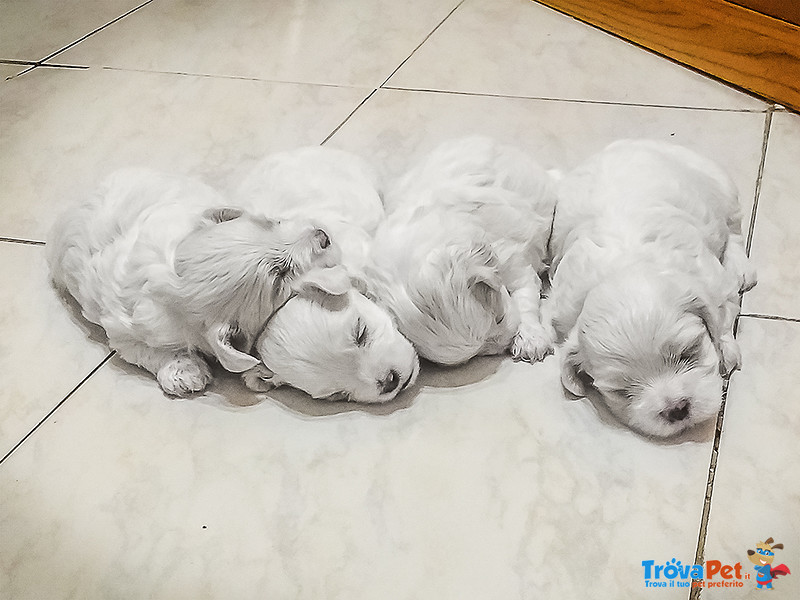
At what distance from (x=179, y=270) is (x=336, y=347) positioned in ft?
1.39

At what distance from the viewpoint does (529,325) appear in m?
2.11

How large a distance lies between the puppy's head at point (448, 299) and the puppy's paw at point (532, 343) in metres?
0.10

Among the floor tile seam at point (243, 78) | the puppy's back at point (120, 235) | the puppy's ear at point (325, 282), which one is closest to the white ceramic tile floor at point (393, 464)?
the puppy's back at point (120, 235)

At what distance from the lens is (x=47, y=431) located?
2.07 metres

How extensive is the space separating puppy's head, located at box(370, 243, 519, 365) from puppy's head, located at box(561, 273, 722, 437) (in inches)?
10.2

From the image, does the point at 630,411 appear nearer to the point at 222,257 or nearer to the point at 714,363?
the point at 714,363

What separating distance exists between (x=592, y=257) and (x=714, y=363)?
38 centimetres

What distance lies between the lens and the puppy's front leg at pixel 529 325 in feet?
6.82

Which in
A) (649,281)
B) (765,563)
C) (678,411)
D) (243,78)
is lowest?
(243,78)

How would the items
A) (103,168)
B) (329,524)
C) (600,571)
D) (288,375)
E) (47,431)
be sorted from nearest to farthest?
(600,571)
(329,524)
(288,375)
(47,431)
(103,168)

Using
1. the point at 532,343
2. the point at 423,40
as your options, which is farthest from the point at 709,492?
the point at 423,40

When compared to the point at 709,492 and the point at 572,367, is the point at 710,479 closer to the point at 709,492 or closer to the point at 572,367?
the point at 709,492

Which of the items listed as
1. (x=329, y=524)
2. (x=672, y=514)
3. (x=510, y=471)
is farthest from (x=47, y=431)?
(x=672, y=514)

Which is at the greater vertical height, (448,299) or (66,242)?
(448,299)
